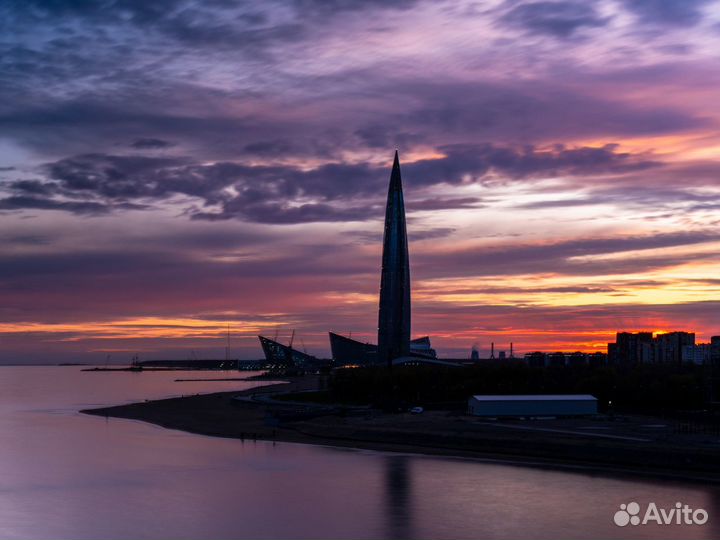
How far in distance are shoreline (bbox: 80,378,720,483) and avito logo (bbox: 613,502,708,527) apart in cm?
795

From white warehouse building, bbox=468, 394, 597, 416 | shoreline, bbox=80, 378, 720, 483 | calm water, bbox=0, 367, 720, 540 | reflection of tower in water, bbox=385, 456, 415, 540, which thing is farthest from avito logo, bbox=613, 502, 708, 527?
white warehouse building, bbox=468, 394, 597, 416

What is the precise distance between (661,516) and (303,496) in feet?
63.1

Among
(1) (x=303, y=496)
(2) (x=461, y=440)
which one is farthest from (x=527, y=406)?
(1) (x=303, y=496)

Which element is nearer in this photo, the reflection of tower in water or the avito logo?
the reflection of tower in water

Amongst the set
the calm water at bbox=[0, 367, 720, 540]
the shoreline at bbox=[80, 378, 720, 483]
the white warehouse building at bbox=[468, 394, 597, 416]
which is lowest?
the calm water at bbox=[0, 367, 720, 540]

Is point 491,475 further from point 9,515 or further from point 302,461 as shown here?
point 9,515

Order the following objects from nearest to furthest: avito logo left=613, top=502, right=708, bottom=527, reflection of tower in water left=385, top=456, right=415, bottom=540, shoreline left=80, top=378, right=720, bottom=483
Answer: reflection of tower in water left=385, top=456, right=415, bottom=540 < avito logo left=613, top=502, right=708, bottom=527 < shoreline left=80, top=378, right=720, bottom=483

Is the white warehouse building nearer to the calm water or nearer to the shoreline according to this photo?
the shoreline

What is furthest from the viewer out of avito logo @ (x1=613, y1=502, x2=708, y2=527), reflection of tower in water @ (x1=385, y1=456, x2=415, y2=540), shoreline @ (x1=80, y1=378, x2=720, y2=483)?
shoreline @ (x1=80, y1=378, x2=720, y2=483)

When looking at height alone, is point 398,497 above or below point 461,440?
below

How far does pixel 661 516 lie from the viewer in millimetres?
→ 48125

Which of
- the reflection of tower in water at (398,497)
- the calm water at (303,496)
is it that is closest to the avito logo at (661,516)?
the calm water at (303,496)

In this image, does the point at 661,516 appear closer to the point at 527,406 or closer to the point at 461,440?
the point at 461,440

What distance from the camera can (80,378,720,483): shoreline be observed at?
→ 6019 cm
